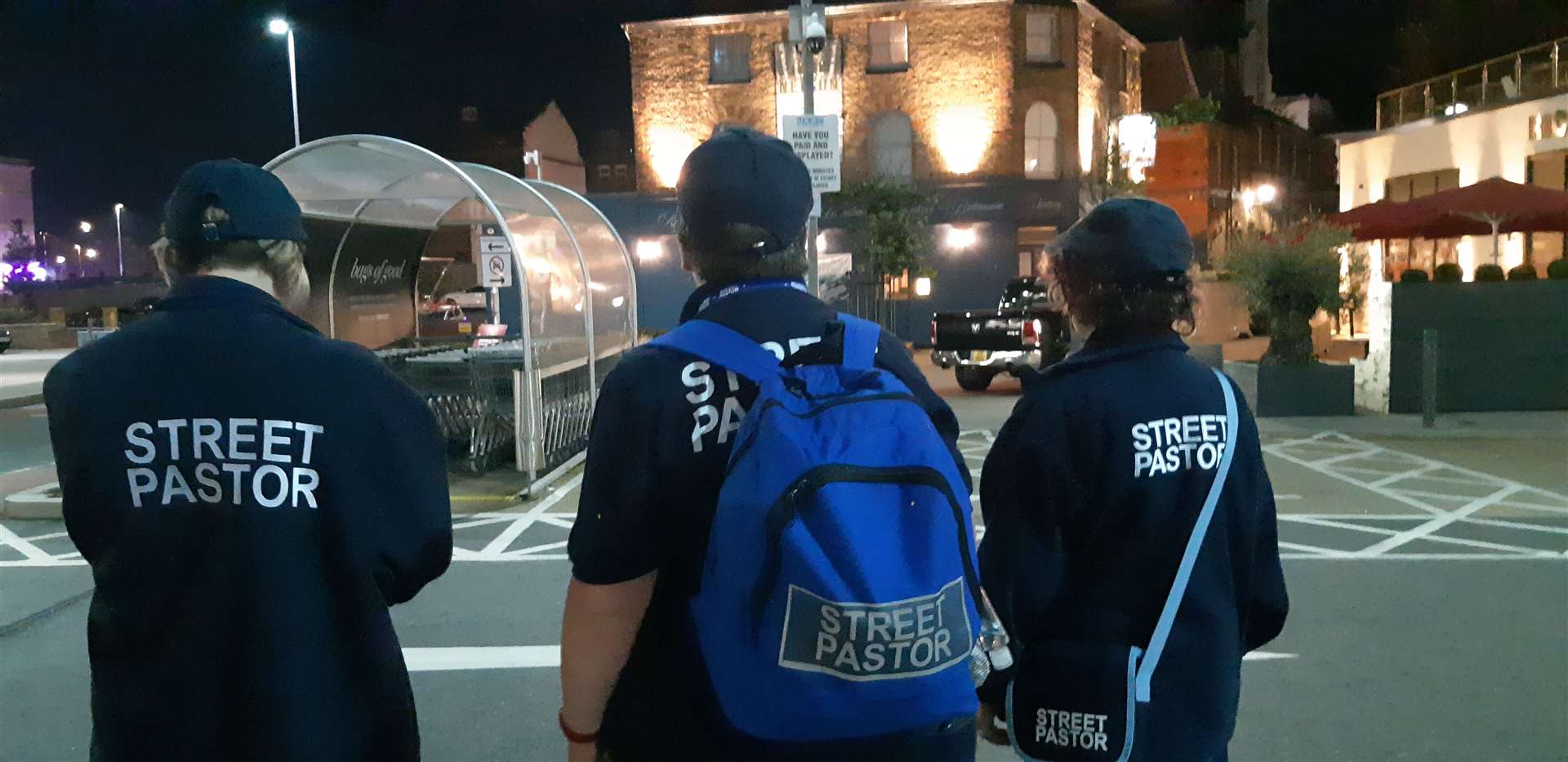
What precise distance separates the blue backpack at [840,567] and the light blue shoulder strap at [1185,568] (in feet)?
1.96

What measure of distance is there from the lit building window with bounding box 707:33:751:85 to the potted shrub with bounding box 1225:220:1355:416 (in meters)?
20.8

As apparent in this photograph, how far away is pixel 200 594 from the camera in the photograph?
2037 millimetres

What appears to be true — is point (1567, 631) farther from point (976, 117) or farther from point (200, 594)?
point (976, 117)

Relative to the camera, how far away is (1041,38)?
30906 mm

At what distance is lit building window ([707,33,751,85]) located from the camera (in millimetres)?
32812

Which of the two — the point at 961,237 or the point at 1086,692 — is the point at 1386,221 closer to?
the point at 1086,692

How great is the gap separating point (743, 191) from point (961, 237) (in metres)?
30.6

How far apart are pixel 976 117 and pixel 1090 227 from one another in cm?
2988

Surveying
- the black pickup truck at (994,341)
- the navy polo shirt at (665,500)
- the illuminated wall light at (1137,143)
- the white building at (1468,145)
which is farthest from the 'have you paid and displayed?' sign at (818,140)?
the illuminated wall light at (1137,143)

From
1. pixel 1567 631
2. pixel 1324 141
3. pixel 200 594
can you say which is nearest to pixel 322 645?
pixel 200 594

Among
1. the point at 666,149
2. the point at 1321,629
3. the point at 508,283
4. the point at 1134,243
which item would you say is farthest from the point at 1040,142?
the point at 1134,243

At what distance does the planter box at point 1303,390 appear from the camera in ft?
47.1

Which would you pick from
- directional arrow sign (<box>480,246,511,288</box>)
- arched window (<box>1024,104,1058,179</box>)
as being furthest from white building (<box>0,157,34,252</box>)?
directional arrow sign (<box>480,246,511,288</box>)

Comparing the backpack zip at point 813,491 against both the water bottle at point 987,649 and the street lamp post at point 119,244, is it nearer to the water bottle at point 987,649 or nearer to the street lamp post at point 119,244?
the water bottle at point 987,649
